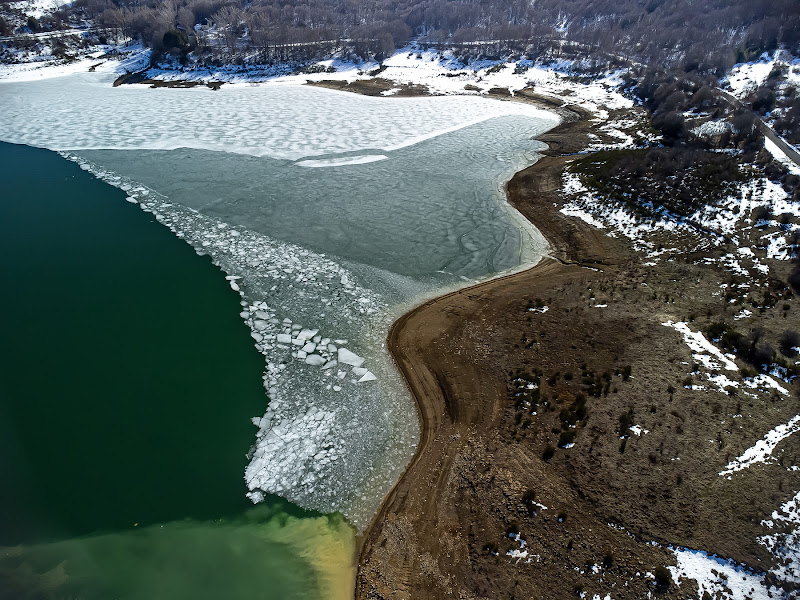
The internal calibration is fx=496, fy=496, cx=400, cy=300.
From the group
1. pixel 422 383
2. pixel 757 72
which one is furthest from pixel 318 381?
pixel 757 72

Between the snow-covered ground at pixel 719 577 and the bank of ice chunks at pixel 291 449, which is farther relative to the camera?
the bank of ice chunks at pixel 291 449

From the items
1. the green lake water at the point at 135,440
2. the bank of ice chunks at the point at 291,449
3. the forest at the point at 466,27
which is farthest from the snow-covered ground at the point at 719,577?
the forest at the point at 466,27

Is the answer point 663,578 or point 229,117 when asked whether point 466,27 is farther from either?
point 663,578

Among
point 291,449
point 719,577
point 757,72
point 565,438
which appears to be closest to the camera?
point 719,577

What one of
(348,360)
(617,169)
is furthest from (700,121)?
(348,360)

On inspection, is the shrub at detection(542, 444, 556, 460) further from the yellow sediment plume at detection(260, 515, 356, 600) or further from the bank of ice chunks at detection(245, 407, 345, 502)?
the bank of ice chunks at detection(245, 407, 345, 502)

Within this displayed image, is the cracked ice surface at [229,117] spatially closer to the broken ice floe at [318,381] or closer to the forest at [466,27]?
the broken ice floe at [318,381]
